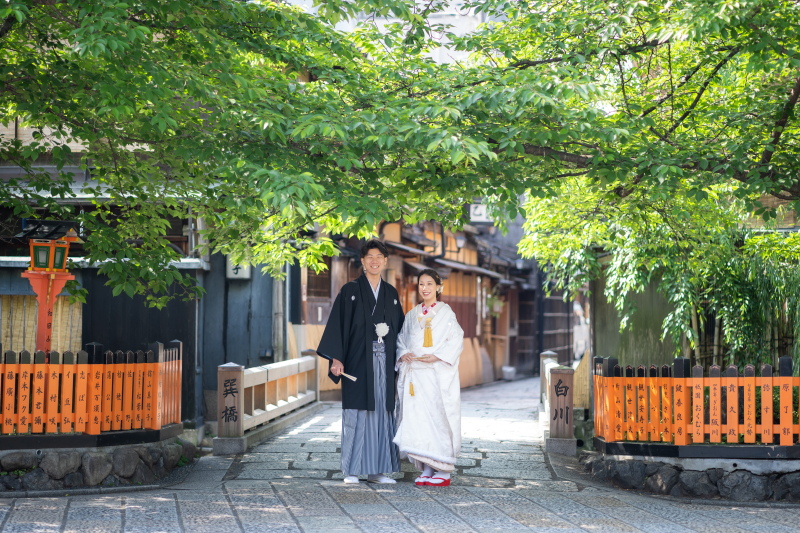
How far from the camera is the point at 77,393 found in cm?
671

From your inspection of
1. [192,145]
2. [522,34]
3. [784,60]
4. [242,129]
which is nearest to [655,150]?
[784,60]

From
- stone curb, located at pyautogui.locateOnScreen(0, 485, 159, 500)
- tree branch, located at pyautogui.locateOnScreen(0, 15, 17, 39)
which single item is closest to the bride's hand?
stone curb, located at pyautogui.locateOnScreen(0, 485, 159, 500)

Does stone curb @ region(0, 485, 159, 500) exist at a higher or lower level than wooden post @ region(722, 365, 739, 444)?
lower

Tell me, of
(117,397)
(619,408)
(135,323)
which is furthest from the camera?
(135,323)

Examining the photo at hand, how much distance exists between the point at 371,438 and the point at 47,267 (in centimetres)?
391

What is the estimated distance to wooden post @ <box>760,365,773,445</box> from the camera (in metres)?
6.43

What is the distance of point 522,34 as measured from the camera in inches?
294

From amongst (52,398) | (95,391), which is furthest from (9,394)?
(95,391)

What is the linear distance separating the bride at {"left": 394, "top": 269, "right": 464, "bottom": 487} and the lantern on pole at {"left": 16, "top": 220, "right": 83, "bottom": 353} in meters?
3.78

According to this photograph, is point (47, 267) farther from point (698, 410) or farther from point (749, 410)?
point (749, 410)

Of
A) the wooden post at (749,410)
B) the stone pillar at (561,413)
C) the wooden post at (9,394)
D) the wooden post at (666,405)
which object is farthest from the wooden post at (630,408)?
the wooden post at (9,394)

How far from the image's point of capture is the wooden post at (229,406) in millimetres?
8648

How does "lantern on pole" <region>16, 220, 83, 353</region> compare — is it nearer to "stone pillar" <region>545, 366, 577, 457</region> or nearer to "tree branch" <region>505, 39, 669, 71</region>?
"tree branch" <region>505, 39, 669, 71</region>

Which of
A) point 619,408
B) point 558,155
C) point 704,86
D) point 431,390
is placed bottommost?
point 619,408
